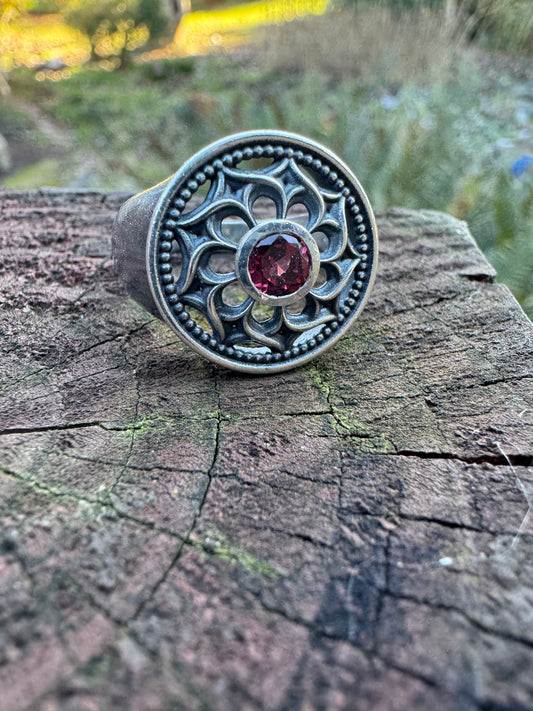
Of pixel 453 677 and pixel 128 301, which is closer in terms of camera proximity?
pixel 453 677

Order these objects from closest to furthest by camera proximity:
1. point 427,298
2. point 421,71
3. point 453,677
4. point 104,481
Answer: point 453,677 → point 104,481 → point 427,298 → point 421,71

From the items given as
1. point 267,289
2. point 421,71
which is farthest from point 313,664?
point 421,71

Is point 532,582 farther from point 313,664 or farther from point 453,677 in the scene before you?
point 313,664

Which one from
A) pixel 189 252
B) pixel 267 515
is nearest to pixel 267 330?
pixel 189 252

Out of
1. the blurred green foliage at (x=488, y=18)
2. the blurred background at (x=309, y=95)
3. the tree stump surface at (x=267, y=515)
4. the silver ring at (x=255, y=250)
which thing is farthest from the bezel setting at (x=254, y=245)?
the blurred green foliage at (x=488, y=18)

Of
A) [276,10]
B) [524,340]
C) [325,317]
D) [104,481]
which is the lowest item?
[104,481]

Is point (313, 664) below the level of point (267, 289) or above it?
below

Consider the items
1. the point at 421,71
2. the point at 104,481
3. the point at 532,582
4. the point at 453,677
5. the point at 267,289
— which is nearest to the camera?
the point at 453,677

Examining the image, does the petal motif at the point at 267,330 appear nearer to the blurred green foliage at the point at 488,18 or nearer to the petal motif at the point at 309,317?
the petal motif at the point at 309,317
